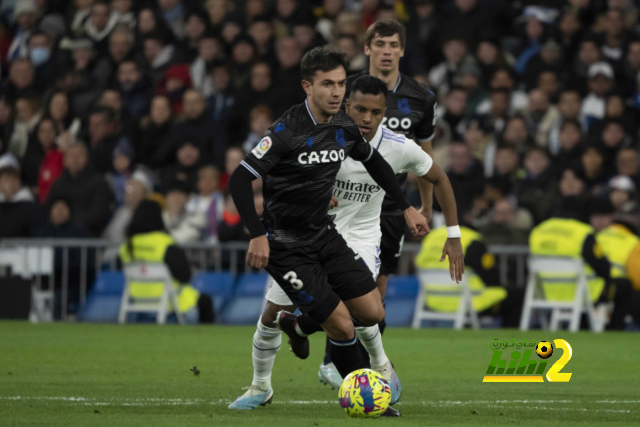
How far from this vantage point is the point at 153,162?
57.2 feet

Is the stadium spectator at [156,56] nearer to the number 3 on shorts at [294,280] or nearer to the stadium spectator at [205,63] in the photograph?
the stadium spectator at [205,63]

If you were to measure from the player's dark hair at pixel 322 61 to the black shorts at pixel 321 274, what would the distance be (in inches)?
39.4

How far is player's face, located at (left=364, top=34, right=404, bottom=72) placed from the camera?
8078 mm

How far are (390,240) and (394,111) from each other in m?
1.01

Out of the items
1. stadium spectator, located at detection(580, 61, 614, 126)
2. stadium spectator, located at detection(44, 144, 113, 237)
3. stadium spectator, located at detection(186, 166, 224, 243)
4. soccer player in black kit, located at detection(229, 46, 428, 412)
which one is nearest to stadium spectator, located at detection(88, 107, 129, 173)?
stadium spectator, located at detection(44, 144, 113, 237)

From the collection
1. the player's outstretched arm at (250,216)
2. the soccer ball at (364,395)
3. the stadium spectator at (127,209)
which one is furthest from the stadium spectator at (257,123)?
the soccer ball at (364,395)

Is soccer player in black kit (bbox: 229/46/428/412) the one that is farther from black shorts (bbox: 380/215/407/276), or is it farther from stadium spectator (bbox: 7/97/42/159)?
stadium spectator (bbox: 7/97/42/159)

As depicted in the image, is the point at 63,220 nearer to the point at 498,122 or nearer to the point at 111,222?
the point at 111,222

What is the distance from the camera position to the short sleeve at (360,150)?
6805 millimetres

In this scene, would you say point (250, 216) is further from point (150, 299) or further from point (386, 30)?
point (150, 299)

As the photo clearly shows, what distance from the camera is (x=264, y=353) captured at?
707 cm

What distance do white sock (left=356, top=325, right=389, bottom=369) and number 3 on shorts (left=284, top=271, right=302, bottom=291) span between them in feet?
2.04

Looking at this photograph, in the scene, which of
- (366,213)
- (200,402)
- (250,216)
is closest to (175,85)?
(366,213)

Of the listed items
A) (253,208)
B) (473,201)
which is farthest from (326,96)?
(473,201)
